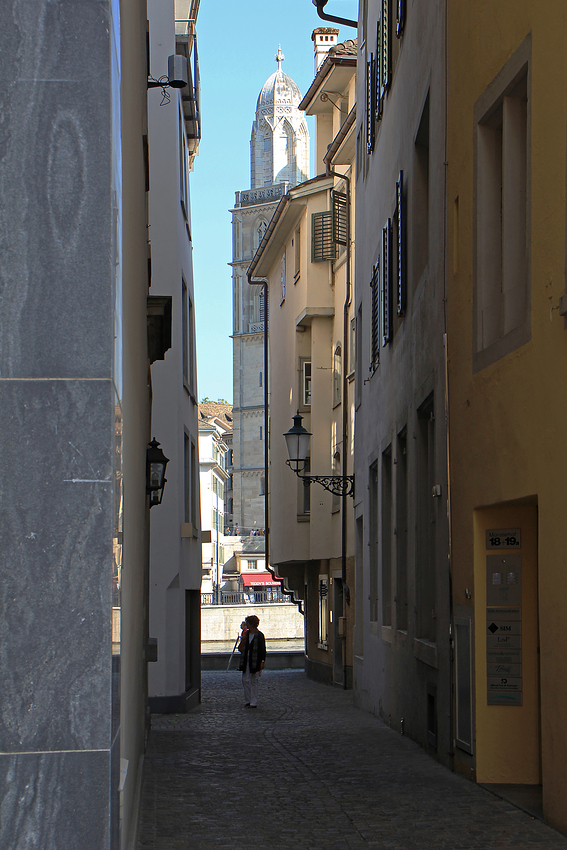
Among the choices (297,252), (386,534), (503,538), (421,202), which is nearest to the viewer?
(503,538)

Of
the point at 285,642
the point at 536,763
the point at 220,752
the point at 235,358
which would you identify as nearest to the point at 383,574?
the point at 220,752

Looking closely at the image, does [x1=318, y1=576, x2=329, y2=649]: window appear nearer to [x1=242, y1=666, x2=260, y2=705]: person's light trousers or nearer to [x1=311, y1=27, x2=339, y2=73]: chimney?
[x1=242, y1=666, x2=260, y2=705]: person's light trousers

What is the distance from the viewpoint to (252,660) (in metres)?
18.9

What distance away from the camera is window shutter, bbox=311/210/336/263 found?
2669 cm

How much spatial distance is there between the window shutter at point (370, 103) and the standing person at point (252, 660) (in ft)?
25.6

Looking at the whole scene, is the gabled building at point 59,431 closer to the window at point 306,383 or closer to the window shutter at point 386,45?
the window shutter at point 386,45

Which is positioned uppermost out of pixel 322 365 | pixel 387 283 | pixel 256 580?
pixel 322 365

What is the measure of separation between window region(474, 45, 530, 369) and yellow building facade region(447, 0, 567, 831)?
0.04 feet

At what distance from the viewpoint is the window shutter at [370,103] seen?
17.8m

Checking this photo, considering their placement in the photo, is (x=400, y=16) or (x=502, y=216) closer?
(x=502, y=216)

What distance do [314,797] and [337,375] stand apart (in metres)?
17.9

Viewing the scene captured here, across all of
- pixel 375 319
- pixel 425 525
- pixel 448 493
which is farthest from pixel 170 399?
pixel 448 493

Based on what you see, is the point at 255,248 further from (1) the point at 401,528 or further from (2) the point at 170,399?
(1) the point at 401,528

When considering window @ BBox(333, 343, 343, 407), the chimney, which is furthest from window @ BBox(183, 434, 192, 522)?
the chimney
